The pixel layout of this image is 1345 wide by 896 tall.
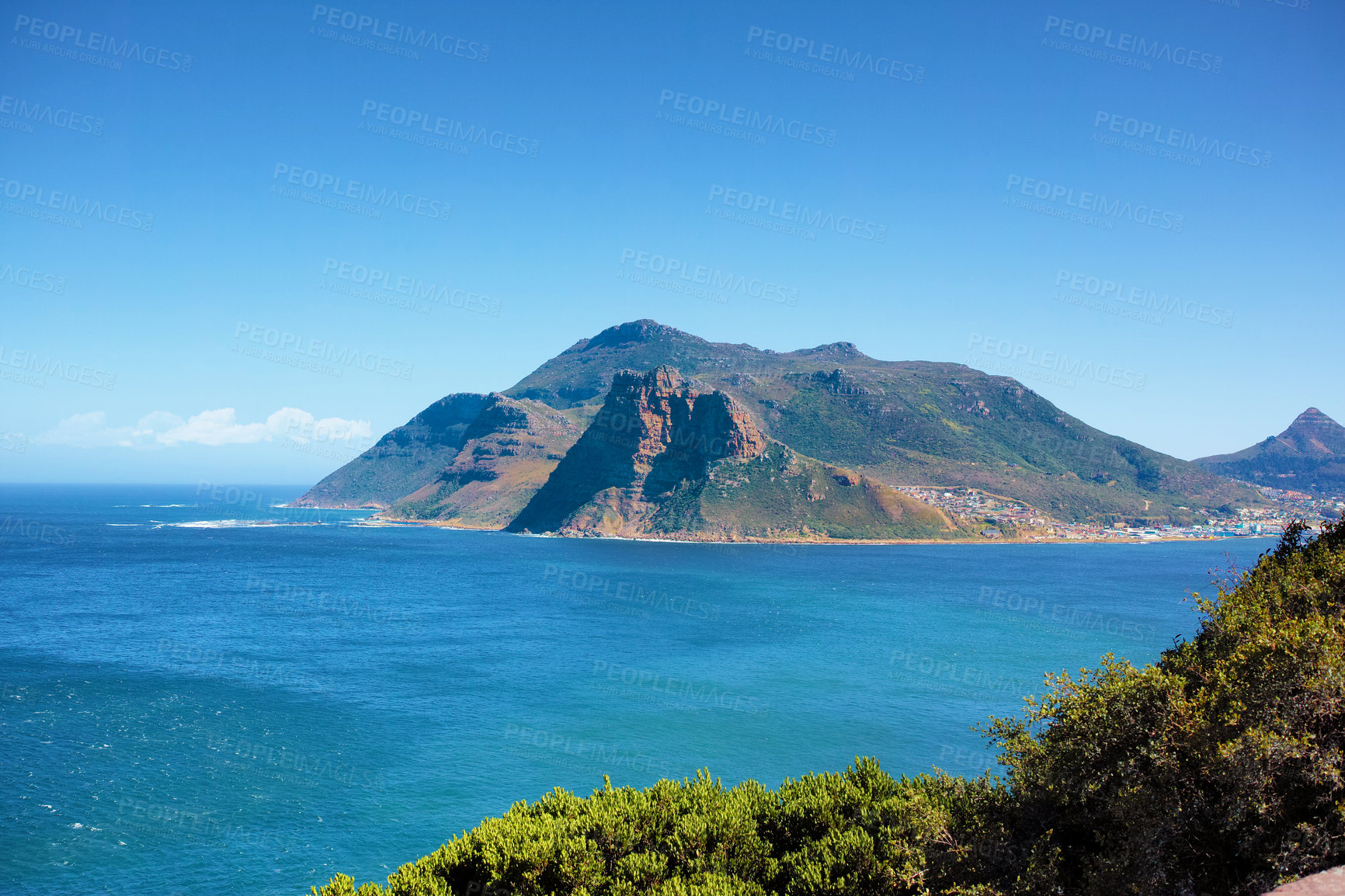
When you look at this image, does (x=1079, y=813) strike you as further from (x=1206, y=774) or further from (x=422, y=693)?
(x=422, y=693)

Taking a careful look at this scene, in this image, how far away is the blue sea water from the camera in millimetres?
36875

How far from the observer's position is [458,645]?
81125mm

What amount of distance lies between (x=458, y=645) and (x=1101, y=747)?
241 feet

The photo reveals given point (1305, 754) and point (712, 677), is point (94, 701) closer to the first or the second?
point (712, 677)

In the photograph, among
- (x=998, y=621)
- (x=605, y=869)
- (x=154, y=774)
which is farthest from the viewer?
(x=998, y=621)

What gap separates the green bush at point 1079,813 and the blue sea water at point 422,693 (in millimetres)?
18518

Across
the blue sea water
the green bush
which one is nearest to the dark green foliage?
the green bush

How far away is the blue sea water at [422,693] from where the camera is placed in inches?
1452

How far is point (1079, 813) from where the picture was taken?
18.5 m

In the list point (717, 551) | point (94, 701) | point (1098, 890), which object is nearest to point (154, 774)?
point (94, 701)

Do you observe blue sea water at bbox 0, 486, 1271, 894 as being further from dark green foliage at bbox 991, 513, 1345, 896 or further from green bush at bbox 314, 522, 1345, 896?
dark green foliage at bbox 991, 513, 1345, 896

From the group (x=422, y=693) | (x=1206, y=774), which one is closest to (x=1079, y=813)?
(x=1206, y=774)

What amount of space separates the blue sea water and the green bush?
60.8ft

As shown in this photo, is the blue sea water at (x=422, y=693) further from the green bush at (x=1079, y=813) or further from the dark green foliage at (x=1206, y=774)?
the dark green foliage at (x=1206, y=774)
